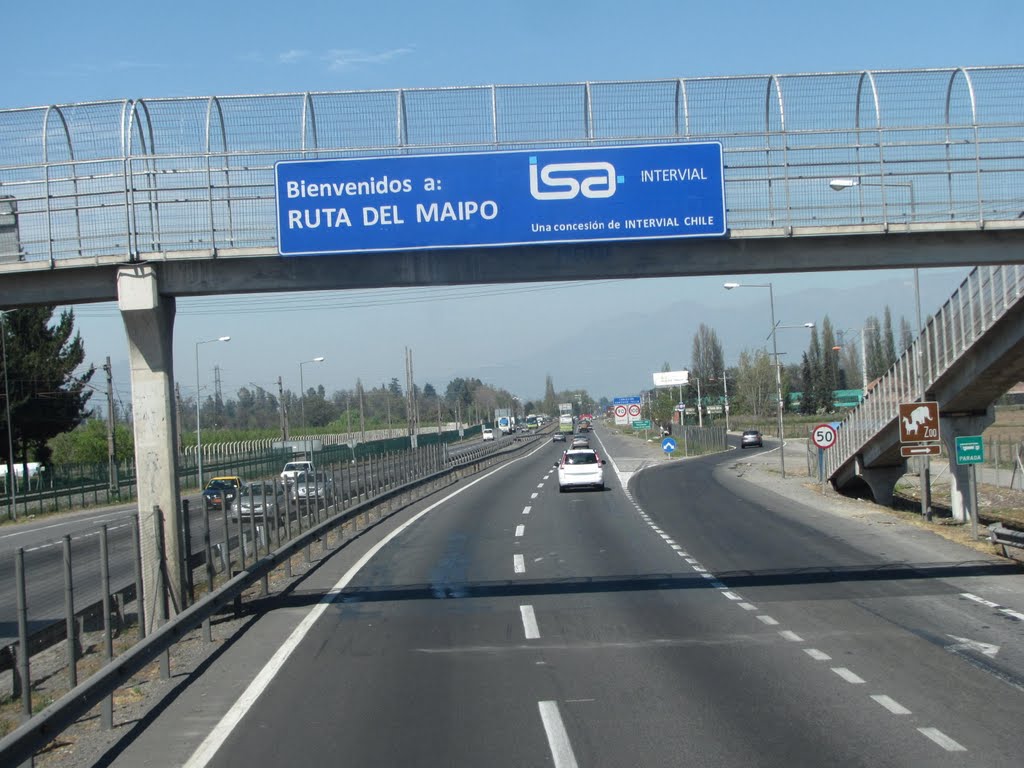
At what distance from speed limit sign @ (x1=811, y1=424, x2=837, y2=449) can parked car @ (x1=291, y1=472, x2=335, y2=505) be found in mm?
17356

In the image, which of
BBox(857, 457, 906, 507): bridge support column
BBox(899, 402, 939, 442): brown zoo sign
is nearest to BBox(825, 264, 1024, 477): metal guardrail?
BBox(857, 457, 906, 507): bridge support column

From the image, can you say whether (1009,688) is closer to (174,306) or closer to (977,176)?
(977,176)

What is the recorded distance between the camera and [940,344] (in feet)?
84.5

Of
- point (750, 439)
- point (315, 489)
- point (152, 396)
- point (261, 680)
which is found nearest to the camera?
point (261, 680)

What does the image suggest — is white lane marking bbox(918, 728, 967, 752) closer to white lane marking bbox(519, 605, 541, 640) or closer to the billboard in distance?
white lane marking bbox(519, 605, 541, 640)

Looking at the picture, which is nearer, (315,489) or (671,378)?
(315,489)

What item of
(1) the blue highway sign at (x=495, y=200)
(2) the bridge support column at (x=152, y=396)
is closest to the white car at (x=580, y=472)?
(1) the blue highway sign at (x=495, y=200)

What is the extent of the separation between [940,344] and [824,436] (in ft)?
28.8

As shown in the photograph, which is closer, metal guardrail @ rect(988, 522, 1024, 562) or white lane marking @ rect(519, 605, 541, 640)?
white lane marking @ rect(519, 605, 541, 640)

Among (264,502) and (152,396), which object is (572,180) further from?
(264,502)

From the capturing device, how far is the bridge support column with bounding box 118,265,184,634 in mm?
13281

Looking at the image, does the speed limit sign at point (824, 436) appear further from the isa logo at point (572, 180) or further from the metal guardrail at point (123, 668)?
the isa logo at point (572, 180)

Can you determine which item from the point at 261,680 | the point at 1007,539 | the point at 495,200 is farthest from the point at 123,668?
the point at 1007,539

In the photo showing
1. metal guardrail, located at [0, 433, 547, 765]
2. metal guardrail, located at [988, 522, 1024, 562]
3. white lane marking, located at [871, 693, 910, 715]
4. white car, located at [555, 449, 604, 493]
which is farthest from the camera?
white car, located at [555, 449, 604, 493]
